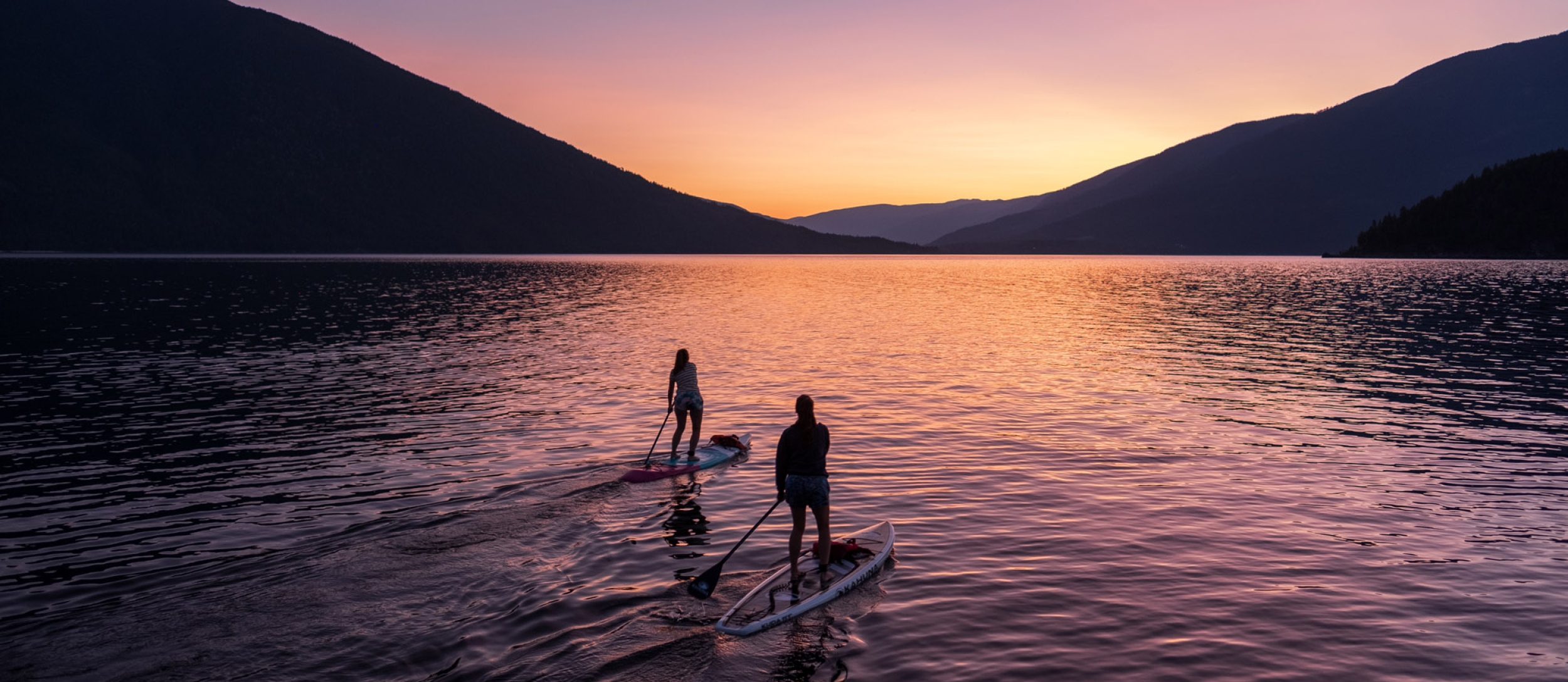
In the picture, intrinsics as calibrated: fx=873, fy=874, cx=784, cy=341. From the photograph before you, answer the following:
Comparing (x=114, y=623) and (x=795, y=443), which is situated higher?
(x=795, y=443)

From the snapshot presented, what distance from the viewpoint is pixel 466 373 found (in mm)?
36812

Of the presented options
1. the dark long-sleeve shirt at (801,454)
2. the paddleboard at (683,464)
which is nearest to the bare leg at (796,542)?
the dark long-sleeve shirt at (801,454)

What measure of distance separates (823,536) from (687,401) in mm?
8395

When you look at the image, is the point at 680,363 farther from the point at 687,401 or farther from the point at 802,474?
the point at 802,474

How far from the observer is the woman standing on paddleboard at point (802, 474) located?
42.5ft

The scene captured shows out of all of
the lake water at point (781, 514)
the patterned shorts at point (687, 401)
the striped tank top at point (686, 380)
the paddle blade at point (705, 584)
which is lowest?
the lake water at point (781, 514)

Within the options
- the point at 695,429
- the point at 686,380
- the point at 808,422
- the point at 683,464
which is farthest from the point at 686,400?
the point at 808,422

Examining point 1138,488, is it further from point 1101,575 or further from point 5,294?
point 5,294

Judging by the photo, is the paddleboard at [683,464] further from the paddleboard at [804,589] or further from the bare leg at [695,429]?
the paddleboard at [804,589]

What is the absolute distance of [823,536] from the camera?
13.5m

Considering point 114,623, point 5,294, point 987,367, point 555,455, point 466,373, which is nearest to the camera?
point 114,623

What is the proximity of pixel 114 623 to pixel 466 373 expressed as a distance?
25.9 m

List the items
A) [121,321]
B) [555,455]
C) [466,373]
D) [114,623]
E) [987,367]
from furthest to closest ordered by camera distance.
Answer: [121,321]
[987,367]
[466,373]
[555,455]
[114,623]

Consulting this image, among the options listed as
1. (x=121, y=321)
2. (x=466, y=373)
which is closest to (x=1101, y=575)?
(x=466, y=373)
